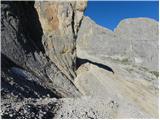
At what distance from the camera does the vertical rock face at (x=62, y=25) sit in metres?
45.1

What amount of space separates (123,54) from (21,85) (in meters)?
128

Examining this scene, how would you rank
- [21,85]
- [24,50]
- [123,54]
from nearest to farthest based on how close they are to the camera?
1. [21,85]
2. [24,50]
3. [123,54]

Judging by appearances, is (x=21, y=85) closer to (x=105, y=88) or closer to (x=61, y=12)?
(x=105, y=88)

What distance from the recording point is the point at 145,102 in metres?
41.5

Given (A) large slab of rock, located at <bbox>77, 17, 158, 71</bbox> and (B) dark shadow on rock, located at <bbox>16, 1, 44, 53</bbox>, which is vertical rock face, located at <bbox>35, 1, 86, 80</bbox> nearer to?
(B) dark shadow on rock, located at <bbox>16, 1, 44, 53</bbox>

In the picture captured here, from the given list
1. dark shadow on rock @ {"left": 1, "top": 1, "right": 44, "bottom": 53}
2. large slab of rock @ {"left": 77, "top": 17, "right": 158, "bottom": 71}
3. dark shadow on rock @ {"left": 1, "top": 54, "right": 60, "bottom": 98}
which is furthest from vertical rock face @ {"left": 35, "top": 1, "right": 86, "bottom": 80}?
large slab of rock @ {"left": 77, "top": 17, "right": 158, "bottom": 71}

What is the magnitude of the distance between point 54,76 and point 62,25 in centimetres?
1251

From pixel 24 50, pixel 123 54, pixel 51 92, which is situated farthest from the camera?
pixel 123 54

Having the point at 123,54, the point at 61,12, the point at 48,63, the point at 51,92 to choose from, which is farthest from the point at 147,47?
the point at 51,92

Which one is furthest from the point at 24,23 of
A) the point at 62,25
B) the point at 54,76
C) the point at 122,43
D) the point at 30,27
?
the point at 122,43

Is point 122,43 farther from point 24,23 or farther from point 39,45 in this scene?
point 24,23

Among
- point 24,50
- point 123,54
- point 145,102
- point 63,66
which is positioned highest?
point 24,50

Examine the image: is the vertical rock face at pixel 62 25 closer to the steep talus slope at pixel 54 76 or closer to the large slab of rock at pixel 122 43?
the steep talus slope at pixel 54 76

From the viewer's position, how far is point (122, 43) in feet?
515
